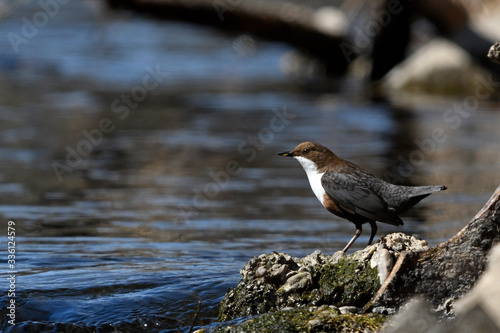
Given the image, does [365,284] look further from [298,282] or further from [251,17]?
[251,17]

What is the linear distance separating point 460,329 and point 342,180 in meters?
2.34

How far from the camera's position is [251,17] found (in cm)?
1392

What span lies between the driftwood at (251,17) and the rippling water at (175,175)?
0.54 meters

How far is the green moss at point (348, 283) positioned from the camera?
425cm

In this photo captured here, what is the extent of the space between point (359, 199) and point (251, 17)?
932 cm

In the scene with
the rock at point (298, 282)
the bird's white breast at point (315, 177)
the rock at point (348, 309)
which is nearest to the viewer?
the rock at point (348, 309)

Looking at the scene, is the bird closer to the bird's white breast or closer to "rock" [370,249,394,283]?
the bird's white breast

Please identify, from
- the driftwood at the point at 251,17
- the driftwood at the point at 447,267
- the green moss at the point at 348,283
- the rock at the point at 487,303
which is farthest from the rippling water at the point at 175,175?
the rock at the point at 487,303

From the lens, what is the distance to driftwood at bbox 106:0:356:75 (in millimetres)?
13320

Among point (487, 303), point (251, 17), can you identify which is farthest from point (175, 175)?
point (487, 303)

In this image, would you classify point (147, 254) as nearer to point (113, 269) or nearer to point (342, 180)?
point (113, 269)

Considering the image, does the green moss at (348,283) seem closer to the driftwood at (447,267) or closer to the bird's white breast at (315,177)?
the driftwood at (447,267)

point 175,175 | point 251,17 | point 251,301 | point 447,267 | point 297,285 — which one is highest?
point 447,267

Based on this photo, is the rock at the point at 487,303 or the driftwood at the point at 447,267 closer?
the rock at the point at 487,303
